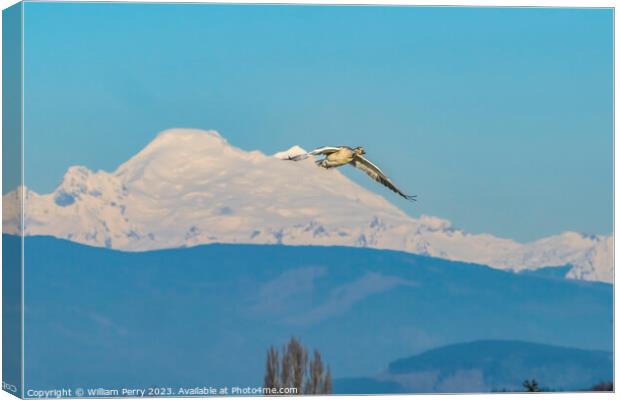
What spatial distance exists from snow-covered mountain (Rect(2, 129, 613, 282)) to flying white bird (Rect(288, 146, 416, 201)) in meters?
0.18

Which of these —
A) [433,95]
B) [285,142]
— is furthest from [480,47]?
[285,142]

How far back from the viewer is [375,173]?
37.0 m

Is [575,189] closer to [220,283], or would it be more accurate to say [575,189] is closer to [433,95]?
[433,95]

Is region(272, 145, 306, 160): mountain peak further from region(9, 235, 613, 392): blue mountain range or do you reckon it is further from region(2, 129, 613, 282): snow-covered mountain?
region(9, 235, 613, 392): blue mountain range

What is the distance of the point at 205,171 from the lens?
36719 mm

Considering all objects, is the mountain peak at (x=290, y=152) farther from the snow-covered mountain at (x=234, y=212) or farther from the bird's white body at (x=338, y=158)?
the bird's white body at (x=338, y=158)

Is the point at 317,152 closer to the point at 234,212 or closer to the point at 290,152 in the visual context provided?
the point at 290,152

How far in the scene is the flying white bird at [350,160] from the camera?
1446 inches

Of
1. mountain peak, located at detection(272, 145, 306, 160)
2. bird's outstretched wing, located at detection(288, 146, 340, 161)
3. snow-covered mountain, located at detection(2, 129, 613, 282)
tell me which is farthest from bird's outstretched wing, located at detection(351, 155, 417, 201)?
mountain peak, located at detection(272, 145, 306, 160)

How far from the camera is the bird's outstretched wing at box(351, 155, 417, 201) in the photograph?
36.9 meters

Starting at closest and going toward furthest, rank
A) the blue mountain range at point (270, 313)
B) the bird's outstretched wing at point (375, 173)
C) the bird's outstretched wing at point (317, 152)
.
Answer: the blue mountain range at point (270, 313) → the bird's outstretched wing at point (317, 152) → the bird's outstretched wing at point (375, 173)

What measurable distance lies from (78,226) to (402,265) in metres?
4.99

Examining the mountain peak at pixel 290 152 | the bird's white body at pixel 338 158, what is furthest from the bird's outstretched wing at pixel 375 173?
the mountain peak at pixel 290 152

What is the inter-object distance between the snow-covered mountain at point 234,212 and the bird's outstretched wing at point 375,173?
0.86 ft
